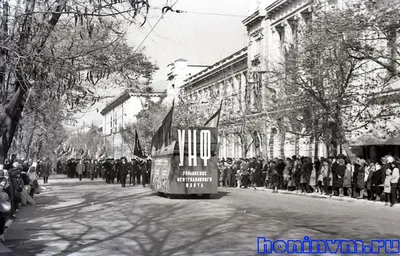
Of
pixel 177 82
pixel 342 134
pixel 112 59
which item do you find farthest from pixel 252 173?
pixel 177 82

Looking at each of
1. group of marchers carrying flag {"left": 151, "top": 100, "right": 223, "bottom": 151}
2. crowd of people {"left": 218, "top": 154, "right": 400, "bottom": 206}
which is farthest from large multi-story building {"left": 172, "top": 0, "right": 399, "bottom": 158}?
group of marchers carrying flag {"left": 151, "top": 100, "right": 223, "bottom": 151}

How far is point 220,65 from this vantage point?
60.3m

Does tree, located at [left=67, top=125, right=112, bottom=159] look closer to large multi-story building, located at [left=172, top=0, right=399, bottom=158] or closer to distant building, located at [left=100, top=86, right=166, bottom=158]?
distant building, located at [left=100, top=86, right=166, bottom=158]

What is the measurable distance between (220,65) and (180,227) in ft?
155

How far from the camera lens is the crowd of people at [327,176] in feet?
69.9

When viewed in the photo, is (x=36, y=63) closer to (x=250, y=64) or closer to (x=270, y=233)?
(x=270, y=233)

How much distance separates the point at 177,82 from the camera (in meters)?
79.1

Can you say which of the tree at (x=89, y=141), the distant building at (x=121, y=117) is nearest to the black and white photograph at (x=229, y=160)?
the distant building at (x=121, y=117)

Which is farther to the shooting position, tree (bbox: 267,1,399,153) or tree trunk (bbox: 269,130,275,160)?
tree trunk (bbox: 269,130,275,160)

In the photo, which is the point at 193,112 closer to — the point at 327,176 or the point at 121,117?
the point at 327,176

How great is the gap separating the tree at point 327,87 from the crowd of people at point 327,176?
194 cm
